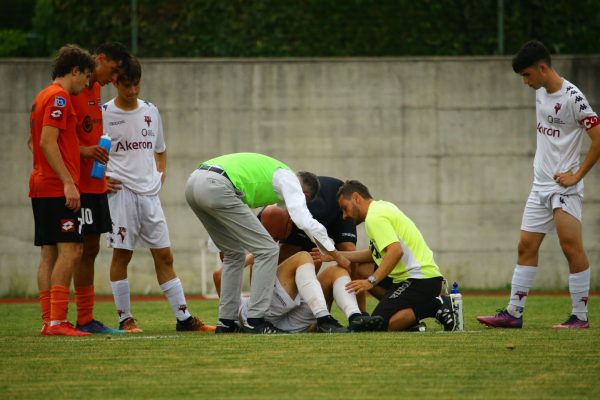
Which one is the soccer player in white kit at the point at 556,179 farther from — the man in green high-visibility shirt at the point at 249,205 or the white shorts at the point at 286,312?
the man in green high-visibility shirt at the point at 249,205

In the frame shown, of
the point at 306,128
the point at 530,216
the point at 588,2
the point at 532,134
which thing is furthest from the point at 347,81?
the point at 530,216

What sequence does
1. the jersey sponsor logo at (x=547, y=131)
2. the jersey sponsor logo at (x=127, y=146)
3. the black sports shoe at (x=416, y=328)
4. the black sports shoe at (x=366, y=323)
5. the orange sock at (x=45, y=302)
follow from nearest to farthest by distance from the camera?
1. the black sports shoe at (x=366, y=323)
2. the orange sock at (x=45, y=302)
3. the black sports shoe at (x=416, y=328)
4. the jersey sponsor logo at (x=547, y=131)
5. the jersey sponsor logo at (x=127, y=146)

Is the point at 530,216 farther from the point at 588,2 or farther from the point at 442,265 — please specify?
the point at 588,2

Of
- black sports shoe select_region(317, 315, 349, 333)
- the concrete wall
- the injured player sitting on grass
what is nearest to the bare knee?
the injured player sitting on grass

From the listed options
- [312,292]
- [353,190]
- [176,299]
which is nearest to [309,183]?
[353,190]

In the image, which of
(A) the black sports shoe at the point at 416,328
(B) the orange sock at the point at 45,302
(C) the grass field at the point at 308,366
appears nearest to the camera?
(C) the grass field at the point at 308,366

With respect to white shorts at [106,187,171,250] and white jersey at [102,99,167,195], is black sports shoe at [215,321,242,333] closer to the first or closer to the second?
white shorts at [106,187,171,250]

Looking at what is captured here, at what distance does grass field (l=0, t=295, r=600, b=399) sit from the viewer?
536 cm

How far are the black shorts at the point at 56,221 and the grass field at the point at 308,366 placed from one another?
74 cm

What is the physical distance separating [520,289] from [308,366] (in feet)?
9.94

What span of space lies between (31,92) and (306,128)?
3.71 meters

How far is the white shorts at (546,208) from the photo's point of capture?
8.45 metres

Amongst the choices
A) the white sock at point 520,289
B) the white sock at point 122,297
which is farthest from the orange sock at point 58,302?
the white sock at point 520,289

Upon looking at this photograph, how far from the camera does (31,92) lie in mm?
14523
